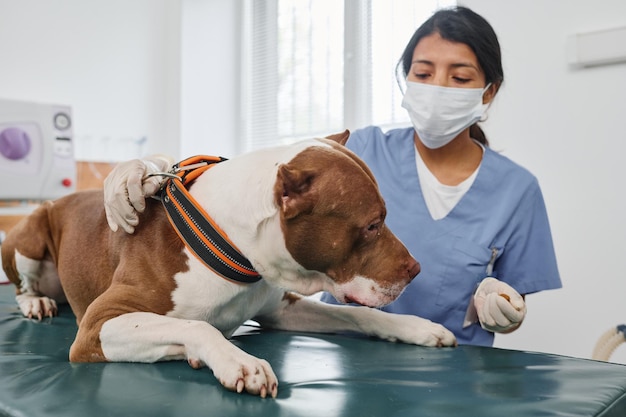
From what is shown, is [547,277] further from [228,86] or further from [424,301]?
[228,86]

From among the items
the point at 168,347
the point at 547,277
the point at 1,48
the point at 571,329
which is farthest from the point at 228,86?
the point at 168,347

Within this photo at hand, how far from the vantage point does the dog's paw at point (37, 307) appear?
1.48 metres

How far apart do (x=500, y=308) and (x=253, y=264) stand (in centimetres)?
50

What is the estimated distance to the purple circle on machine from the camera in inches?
111

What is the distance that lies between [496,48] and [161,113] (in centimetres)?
291

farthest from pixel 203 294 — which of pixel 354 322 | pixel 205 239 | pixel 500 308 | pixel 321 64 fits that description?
pixel 321 64

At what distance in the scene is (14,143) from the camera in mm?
2850

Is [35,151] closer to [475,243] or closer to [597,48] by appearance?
[475,243]

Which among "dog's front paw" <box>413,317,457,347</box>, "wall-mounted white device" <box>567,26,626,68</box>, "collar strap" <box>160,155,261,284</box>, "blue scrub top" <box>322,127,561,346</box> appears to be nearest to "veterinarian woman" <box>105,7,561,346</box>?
"blue scrub top" <box>322,127,561,346</box>

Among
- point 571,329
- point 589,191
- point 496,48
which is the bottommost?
point 571,329

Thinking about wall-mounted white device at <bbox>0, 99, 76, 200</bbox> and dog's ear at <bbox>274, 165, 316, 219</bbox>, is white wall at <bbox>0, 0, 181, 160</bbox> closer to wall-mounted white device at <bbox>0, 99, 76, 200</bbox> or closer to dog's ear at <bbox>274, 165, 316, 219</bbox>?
wall-mounted white device at <bbox>0, 99, 76, 200</bbox>

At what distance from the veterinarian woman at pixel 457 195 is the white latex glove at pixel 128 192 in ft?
2.20

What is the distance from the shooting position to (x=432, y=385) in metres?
0.89

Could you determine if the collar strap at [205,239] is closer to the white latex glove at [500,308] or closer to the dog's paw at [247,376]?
the dog's paw at [247,376]
